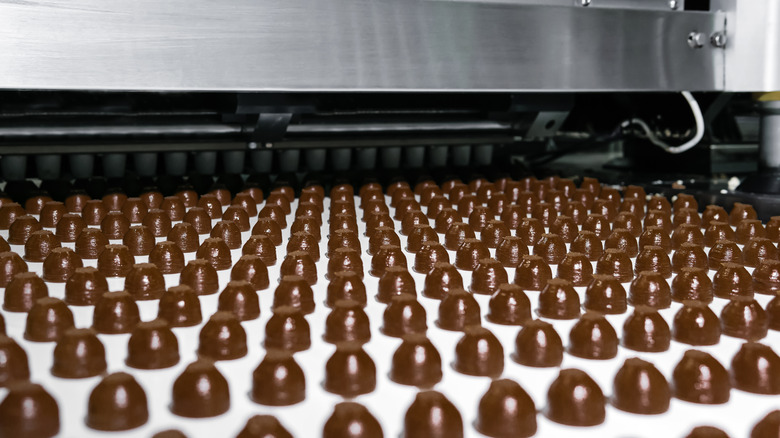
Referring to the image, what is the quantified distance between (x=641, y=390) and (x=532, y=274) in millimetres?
452

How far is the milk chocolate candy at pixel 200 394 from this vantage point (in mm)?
770

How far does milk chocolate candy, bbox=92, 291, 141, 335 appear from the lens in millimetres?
994

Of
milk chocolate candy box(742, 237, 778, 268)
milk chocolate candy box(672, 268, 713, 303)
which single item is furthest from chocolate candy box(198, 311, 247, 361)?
milk chocolate candy box(742, 237, 778, 268)

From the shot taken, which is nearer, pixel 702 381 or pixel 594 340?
pixel 702 381

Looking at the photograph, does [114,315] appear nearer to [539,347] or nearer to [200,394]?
[200,394]

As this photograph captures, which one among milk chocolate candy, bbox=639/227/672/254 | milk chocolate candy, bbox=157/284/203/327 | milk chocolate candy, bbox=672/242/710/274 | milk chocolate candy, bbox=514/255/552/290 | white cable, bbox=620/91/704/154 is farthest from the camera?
white cable, bbox=620/91/704/154

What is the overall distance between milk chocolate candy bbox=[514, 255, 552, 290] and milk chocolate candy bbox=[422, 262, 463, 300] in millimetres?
116

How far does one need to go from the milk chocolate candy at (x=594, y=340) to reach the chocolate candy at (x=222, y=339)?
1.28ft

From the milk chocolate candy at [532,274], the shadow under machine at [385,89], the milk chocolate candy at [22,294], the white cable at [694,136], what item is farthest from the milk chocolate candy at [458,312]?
the white cable at [694,136]

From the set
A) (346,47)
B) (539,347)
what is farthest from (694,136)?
(539,347)

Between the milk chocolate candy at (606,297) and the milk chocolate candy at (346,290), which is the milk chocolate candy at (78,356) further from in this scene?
the milk chocolate candy at (606,297)

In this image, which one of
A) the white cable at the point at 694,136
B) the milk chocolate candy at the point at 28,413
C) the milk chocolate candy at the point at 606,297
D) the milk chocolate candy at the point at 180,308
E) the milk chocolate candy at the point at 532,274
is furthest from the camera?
the white cable at the point at 694,136

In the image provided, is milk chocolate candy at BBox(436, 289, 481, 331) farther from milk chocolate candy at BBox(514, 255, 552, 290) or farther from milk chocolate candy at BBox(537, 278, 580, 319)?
milk chocolate candy at BBox(514, 255, 552, 290)

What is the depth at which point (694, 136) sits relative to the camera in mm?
2498
